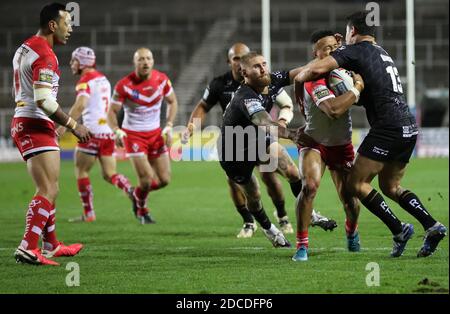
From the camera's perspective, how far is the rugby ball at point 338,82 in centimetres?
923

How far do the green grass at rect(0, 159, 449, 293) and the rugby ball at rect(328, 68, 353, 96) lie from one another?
169cm

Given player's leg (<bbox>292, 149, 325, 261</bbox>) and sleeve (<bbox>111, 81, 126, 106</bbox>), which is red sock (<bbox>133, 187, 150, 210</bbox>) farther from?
player's leg (<bbox>292, 149, 325, 261</bbox>)

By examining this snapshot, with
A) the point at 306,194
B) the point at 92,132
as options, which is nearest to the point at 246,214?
the point at 306,194

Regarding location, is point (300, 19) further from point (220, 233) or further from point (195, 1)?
point (220, 233)

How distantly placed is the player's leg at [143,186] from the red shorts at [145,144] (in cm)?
10

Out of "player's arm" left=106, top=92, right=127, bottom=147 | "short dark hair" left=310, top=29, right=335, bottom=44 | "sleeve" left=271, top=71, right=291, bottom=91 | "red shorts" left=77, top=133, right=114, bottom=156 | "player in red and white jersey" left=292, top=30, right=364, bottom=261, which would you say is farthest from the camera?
"red shorts" left=77, top=133, right=114, bottom=156

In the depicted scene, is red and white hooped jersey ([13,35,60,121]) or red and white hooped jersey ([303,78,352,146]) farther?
red and white hooped jersey ([303,78,352,146])

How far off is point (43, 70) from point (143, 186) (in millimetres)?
5206

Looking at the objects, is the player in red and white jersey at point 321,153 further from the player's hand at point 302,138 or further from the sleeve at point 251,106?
the sleeve at point 251,106

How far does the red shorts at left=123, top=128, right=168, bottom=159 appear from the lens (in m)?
14.1

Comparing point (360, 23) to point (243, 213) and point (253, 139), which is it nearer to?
point (253, 139)

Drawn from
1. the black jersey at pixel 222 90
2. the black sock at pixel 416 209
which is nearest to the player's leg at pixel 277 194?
the black jersey at pixel 222 90

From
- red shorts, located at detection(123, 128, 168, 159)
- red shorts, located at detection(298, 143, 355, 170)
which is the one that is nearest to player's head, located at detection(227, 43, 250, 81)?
red shorts, located at detection(298, 143, 355, 170)

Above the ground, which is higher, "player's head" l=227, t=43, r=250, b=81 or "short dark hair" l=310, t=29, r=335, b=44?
"short dark hair" l=310, t=29, r=335, b=44
